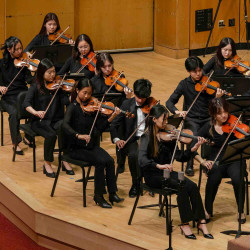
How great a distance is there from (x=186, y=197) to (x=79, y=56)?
2267mm

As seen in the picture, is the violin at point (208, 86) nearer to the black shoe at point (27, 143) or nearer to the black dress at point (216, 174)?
the black dress at point (216, 174)

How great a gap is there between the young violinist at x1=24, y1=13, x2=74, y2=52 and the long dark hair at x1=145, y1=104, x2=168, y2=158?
2.47 m

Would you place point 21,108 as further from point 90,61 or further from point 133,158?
point 133,158

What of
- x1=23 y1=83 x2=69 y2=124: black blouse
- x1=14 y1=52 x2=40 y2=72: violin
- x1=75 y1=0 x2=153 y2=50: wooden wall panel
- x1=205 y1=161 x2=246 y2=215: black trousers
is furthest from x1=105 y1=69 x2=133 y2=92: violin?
x1=75 y1=0 x2=153 y2=50: wooden wall panel

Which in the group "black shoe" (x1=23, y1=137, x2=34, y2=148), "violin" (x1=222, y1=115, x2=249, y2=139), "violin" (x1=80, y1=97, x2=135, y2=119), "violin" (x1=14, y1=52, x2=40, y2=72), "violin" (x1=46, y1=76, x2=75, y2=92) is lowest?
"black shoe" (x1=23, y1=137, x2=34, y2=148)

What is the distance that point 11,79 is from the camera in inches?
287

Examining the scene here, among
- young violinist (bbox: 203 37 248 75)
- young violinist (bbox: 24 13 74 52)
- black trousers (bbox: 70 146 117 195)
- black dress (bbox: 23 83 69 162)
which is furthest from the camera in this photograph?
young violinist (bbox: 24 13 74 52)

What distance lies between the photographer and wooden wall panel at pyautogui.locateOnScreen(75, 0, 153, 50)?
405 inches

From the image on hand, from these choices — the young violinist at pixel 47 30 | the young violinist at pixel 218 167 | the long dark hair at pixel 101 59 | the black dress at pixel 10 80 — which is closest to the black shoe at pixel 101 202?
the young violinist at pixel 218 167

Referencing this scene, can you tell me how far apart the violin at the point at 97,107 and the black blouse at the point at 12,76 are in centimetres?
120

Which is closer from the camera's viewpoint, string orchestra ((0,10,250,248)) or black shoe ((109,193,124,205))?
string orchestra ((0,10,250,248))

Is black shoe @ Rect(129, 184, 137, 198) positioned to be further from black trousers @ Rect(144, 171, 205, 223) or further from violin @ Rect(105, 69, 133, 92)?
violin @ Rect(105, 69, 133, 92)

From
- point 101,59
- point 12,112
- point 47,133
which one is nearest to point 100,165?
point 47,133

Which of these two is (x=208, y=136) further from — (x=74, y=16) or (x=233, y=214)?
(x=74, y=16)
